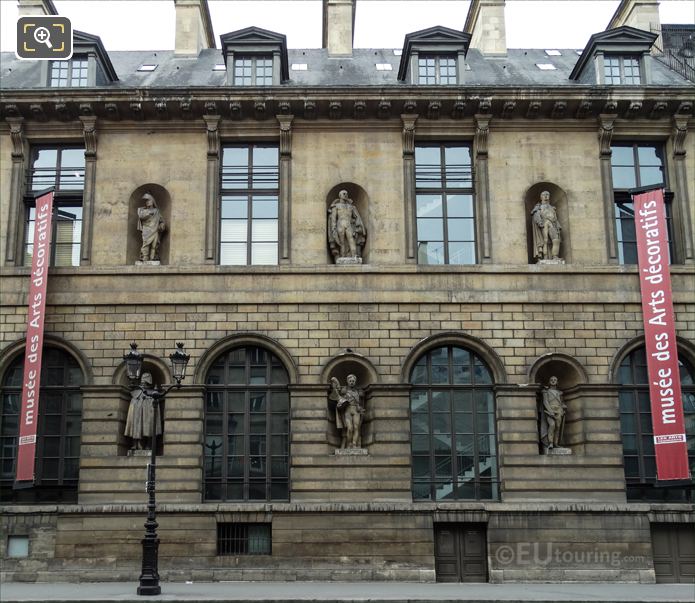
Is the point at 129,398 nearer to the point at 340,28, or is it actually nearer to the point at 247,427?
the point at 247,427

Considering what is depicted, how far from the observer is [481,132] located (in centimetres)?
2725

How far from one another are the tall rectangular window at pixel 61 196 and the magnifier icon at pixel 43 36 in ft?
12.1

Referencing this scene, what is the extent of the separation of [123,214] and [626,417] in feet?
50.2

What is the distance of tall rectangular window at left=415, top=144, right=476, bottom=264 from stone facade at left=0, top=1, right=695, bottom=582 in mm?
526

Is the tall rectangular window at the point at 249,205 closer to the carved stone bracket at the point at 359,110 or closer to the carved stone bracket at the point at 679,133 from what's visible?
the carved stone bracket at the point at 359,110

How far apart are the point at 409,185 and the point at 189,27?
10.8 meters

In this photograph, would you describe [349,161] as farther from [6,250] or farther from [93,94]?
[6,250]

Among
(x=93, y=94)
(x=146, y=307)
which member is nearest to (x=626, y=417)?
(x=146, y=307)

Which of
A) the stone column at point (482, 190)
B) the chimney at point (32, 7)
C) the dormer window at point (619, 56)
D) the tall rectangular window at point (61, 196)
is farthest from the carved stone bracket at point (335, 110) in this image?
the chimney at point (32, 7)

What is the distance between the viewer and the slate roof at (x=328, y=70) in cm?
2958

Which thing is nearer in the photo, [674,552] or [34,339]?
[674,552]

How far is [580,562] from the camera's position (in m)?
24.3

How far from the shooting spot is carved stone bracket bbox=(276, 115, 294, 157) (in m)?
27.1

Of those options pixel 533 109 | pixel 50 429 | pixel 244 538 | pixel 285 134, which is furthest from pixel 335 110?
pixel 244 538
